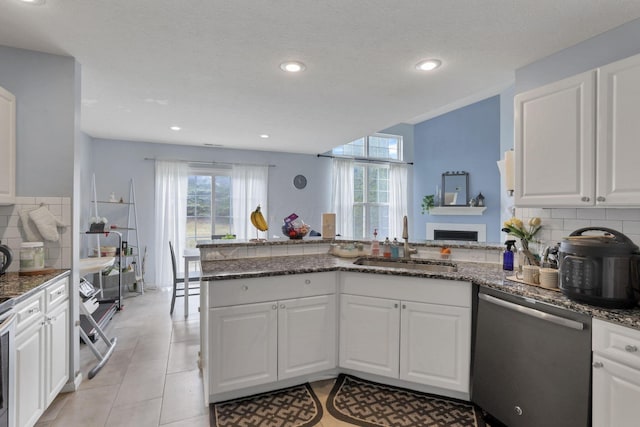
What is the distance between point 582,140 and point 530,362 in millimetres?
1241

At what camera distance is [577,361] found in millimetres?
1512

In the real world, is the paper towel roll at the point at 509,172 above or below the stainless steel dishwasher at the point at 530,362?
above

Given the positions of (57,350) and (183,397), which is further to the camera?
(183,397)

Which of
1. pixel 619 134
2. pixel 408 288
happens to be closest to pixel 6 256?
pixel 408 288

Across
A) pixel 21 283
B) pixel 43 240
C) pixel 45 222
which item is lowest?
pixel 21 283

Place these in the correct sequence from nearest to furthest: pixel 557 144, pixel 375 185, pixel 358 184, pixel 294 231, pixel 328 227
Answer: pixel 557 144, pixel 294 231, pixel 328 227, pixel 358 184, pixel 375 185

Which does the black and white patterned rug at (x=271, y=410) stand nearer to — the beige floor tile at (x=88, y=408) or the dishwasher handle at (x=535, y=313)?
the beige floor tile at (x=88, y=408)

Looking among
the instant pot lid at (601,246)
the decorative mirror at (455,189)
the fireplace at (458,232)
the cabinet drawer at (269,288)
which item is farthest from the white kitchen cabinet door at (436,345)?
the decorative mirror at (455,189)

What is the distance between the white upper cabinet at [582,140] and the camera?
160 cm

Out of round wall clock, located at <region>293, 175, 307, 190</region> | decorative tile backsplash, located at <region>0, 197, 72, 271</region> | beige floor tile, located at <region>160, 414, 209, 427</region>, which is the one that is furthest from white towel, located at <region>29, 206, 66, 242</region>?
round wall clock, located at <region>293, 175, 307, 190</region>

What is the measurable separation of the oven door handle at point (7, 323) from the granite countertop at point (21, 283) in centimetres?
7

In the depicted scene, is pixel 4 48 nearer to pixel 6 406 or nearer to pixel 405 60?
pixel 6 406

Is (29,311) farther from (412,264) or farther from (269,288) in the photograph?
(412,264)

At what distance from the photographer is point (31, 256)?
2051mm
